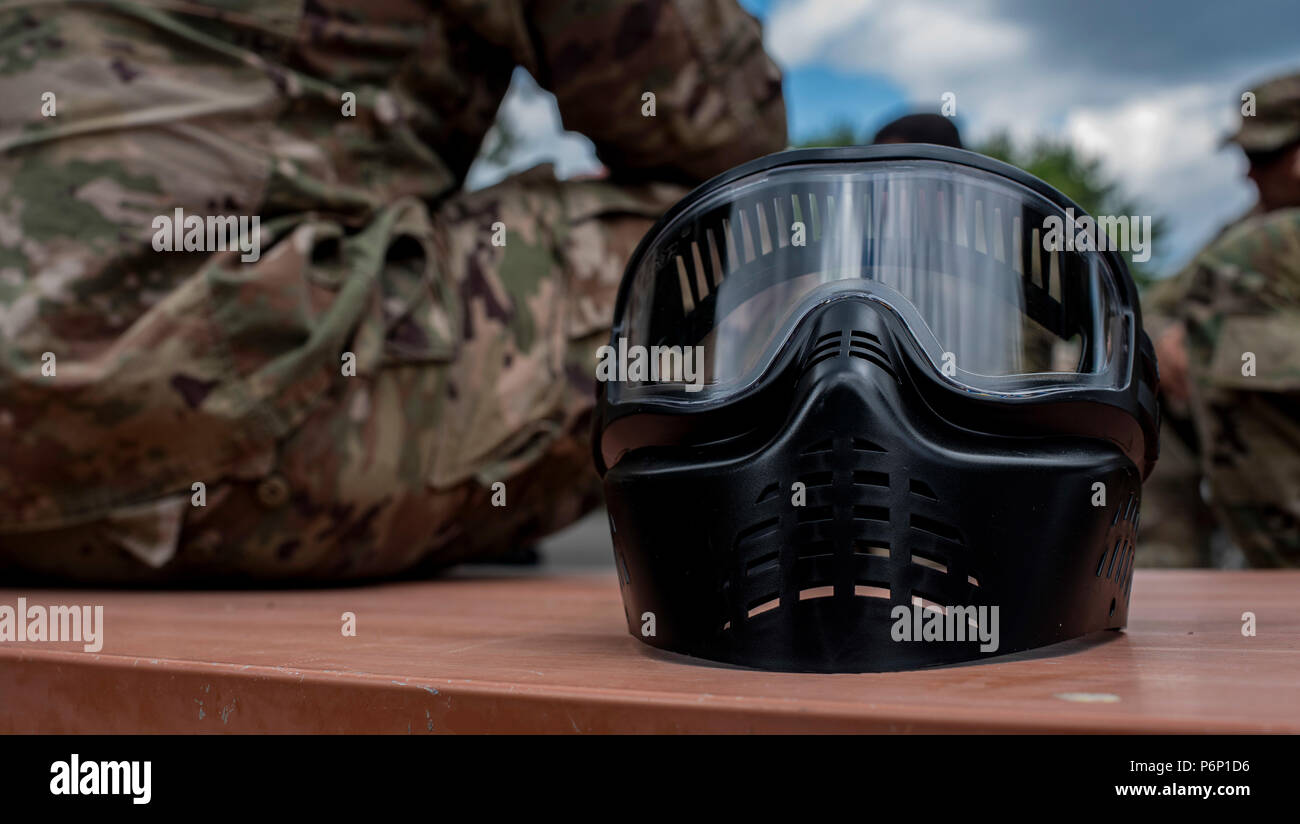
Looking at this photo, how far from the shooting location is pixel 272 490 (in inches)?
69.3

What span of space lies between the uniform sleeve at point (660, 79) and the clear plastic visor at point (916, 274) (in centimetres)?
103

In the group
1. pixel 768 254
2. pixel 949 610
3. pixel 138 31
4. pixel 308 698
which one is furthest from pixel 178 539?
pixel 949 610

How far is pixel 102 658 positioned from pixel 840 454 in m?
0.68

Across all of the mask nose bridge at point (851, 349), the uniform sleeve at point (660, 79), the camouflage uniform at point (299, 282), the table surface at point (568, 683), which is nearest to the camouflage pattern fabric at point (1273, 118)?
the uniform sleeve at point (660, 79)

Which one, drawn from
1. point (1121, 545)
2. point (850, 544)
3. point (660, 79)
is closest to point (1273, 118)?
point (660, 79)

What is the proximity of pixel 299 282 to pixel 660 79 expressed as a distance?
0.81 m

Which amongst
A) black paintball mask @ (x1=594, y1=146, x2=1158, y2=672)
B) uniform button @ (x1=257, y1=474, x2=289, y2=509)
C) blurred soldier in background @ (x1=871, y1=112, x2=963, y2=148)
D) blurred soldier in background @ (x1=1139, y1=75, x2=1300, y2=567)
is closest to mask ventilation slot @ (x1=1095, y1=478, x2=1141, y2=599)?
black paintball mask @ (x1=594, y1=146, x2=1158, y2=672)

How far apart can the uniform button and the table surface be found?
36 centimetres

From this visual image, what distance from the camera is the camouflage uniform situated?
1652mm

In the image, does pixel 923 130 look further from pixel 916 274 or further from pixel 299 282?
pixel 299 282

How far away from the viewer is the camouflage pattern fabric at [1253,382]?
2.95 metres

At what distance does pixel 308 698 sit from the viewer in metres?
0.85

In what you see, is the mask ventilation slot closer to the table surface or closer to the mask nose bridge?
the table surface

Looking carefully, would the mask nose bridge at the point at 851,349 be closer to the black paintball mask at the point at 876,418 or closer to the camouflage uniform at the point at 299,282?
the black paintball mask at the point at 876,418
